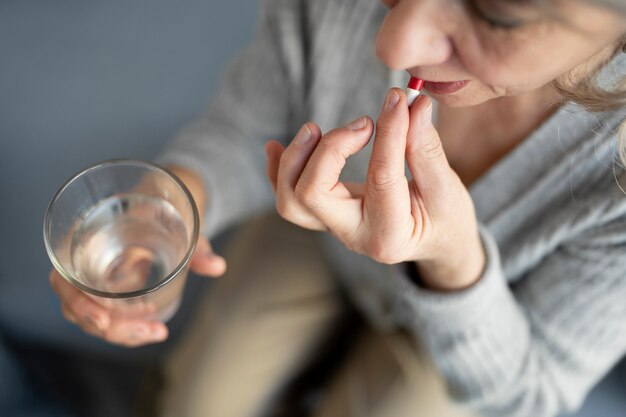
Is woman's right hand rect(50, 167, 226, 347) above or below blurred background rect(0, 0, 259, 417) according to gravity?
above

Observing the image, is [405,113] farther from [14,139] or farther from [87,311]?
[14,139]

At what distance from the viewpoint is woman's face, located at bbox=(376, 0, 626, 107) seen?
0.40 metres

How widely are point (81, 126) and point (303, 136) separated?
795 mm

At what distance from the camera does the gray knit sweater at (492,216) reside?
2.04 ft

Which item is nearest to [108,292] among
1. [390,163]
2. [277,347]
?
[390,163]

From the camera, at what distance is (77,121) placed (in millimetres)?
1163

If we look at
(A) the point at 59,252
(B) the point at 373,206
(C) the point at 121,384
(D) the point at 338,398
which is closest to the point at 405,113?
(B) the point at 373,206

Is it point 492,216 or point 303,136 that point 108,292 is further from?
point 492,216

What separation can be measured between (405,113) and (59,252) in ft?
0.96

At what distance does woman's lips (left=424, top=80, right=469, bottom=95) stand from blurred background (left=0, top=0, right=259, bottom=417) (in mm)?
666

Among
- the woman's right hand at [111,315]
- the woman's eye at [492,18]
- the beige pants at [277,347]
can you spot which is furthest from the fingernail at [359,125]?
the beige pants at [277,347]

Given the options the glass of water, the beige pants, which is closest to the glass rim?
the glass of water

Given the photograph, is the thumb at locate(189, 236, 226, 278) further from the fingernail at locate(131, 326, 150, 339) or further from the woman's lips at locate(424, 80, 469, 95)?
the woman's lips at locate(424, 80, 469, 95)

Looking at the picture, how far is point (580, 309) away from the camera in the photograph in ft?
2.21
